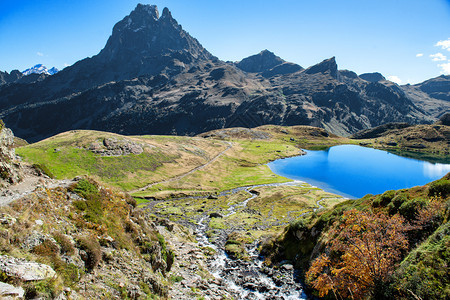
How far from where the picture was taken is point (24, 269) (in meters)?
12.2

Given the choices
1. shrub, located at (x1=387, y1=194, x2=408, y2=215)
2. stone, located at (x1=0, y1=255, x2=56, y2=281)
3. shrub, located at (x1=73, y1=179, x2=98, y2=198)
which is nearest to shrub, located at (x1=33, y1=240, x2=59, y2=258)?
stone, located at (x1=0, y1=255, x2=56, y2=281)

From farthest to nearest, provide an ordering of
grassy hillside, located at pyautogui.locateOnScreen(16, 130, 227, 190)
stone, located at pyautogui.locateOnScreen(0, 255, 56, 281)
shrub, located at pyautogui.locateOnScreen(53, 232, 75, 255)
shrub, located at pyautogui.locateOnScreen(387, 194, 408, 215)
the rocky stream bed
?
1. grassy hillside, located at pyautogui.locateOnScreen(16, 130, 227, 190)
2. the rocky stream bed
3. shrub, located at pyautogui.locateOnScreen(387, 194, 408, 215)
4. shrub, located at pyautogui.locateOnScreen(53, 232, 75, 255)
5. stone, located at pyautogui.locateOnScreen(0, 255, 56, 281)

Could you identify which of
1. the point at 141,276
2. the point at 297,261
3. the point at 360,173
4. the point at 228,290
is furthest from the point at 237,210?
the point at 360,173

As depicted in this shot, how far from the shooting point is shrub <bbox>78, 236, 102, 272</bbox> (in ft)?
56.2

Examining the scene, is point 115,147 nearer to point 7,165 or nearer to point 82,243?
point 7,165

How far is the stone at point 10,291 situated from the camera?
Result: 33.1 feet

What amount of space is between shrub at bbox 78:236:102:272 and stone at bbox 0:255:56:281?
13.2 ft

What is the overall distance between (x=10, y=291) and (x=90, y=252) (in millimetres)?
7165

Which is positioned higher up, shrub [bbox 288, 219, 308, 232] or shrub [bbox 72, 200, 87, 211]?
shrub [bbox 72, 200, 87, 211]

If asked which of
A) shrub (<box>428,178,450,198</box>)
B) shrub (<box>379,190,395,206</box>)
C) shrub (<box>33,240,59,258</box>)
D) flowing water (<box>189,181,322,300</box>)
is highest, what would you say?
shrub (<box>33,240,59,258</box>)

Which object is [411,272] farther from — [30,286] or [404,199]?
[30,286]

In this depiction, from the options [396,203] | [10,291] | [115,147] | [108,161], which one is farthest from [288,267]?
[115,147]

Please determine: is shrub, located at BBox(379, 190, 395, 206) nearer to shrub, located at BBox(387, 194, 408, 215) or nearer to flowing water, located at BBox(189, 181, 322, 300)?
shrub, located at BBox(387, 194, 408, 215)

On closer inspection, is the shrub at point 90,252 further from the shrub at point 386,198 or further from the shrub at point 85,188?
the shrub at point 386,198
